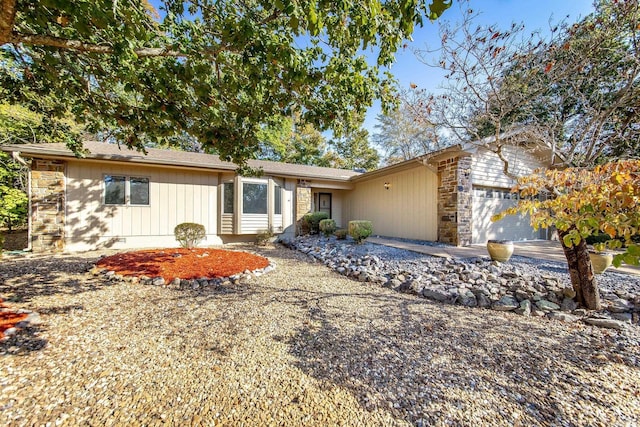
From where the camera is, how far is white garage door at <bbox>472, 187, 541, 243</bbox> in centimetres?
854

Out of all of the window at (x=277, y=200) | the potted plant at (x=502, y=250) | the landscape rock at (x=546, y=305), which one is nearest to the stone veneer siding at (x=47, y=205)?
the window at (x=277, y=200)

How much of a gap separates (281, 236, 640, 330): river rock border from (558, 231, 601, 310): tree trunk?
105 mm

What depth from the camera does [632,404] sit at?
1.87 m

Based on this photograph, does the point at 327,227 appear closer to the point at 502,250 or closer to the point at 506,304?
the point at 502,250

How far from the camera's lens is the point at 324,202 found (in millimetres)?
13430

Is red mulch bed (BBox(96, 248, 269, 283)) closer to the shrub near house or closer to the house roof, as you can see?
the house roof

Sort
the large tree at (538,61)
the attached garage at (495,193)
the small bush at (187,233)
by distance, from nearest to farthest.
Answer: the large tree at (538,61), the small bush at (187,233), the attached garage at (495,193)

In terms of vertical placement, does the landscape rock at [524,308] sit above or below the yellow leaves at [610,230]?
below

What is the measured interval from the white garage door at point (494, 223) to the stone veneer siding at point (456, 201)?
0.72 meters

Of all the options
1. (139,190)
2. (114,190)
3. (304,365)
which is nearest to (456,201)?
(304,365)

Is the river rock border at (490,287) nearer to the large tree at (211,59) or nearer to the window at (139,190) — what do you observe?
the large tree at (211,59)

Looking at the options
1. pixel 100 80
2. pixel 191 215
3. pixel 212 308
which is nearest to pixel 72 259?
pixel 191 215

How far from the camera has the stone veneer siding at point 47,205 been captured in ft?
23.6

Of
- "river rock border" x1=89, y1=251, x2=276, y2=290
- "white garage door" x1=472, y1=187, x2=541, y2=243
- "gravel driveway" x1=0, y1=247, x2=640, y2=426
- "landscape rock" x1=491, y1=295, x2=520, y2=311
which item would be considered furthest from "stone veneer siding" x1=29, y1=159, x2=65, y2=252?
"white garage door" x1=472, y1=187, x2=541, y2=243
